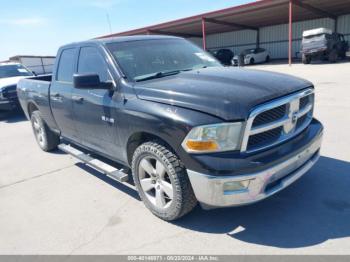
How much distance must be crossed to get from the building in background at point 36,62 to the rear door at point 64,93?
3489cm

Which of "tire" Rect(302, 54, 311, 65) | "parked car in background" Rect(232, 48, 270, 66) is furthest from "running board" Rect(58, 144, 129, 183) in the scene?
"parked car in background" Rect(232, 48, 270, 66)

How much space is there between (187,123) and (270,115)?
30.7 inches

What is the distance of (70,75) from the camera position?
14.8 feet

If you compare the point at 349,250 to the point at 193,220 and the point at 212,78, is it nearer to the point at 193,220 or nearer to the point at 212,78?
the point at 193,220

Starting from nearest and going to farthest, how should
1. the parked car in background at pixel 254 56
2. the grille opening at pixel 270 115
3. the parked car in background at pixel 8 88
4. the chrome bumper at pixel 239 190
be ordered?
the chrome bumper at pixel 239 190
the grille opening at pixel 270 115
the parked car in background at pixel 8 88
the parked car in background at pixel 254 56

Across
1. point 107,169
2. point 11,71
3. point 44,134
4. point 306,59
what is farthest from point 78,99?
point 306,59

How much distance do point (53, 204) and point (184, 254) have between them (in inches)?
80.9

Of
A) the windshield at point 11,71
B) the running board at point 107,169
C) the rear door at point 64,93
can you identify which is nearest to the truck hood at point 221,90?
the running board at point 107,169

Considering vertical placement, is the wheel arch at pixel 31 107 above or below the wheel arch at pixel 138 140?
above

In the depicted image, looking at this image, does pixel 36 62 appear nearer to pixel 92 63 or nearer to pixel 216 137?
pixel 92 63

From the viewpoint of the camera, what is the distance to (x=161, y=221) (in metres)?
3.22

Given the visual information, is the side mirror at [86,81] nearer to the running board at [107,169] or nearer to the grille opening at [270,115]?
the running board at [107,169]

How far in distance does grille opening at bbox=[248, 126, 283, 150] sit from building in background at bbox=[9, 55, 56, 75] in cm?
3804

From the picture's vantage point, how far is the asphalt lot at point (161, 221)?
2.75 m
